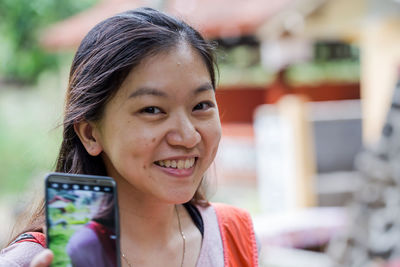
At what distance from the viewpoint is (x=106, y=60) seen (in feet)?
4.21

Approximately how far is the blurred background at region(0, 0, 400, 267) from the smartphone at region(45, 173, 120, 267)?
10.5 ft

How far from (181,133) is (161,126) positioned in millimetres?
42

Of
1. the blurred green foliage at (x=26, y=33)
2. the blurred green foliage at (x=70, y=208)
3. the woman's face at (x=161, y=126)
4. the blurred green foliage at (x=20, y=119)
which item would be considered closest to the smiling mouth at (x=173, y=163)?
the woman's face at (x=161, y=126)

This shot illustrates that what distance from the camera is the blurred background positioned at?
4539 mm

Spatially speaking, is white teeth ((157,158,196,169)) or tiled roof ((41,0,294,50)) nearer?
white teeth ((157,158,196,169))

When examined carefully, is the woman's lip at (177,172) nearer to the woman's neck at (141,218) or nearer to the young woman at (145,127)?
the young woman at (145,127)

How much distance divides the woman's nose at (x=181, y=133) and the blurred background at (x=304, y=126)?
10.2 ft

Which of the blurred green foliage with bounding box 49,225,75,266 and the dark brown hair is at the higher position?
the dark brown hair

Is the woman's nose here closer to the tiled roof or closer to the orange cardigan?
the orange cardigan

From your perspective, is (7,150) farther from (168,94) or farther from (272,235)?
(168,94)

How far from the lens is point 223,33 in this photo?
6.70 meters

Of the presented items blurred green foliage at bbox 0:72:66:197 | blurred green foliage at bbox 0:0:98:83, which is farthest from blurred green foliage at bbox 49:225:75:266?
blurred green foliage at bbox 0:0:98:83

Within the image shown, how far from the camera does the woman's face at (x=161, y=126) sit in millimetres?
1238

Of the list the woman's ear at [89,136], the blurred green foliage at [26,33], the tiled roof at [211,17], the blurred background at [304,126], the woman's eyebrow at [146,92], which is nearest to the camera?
the woman's eyebrow at [146,92]
